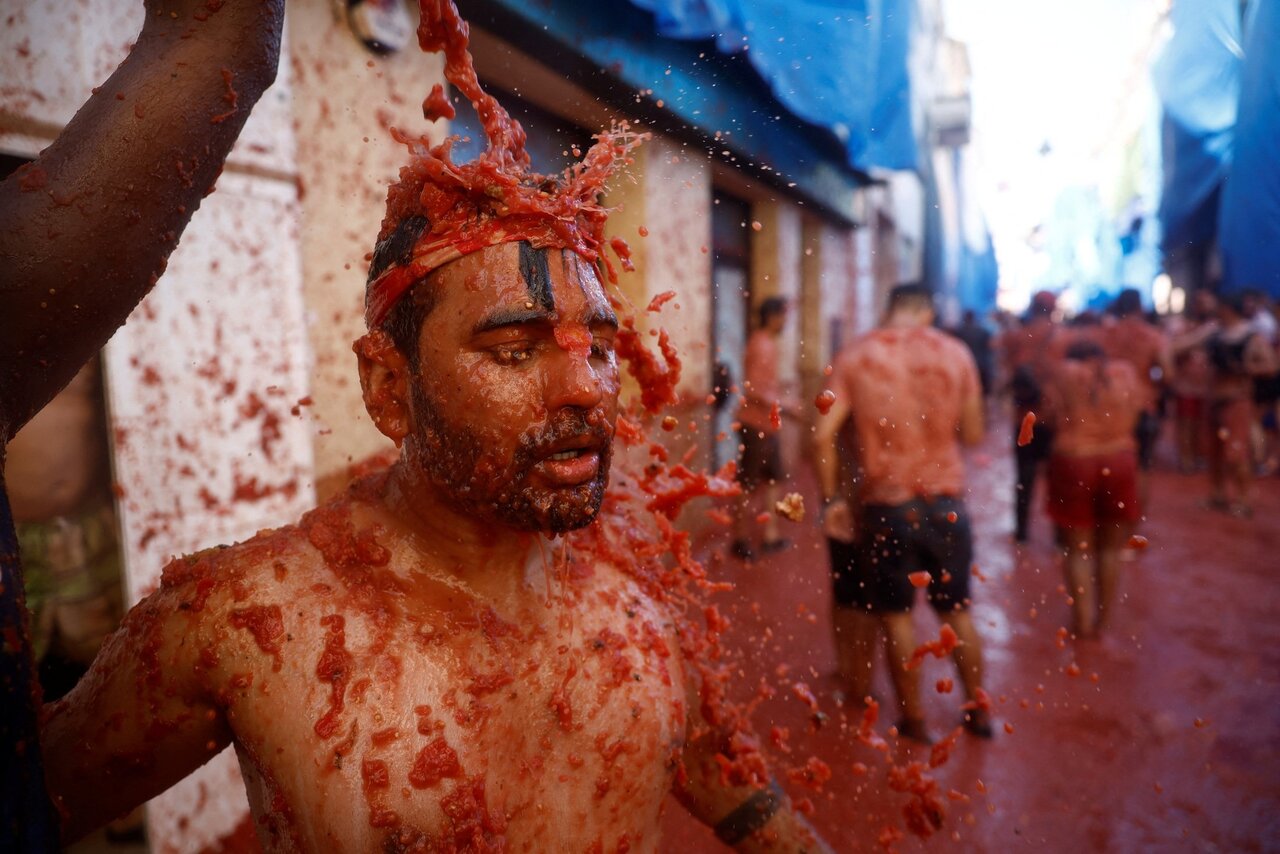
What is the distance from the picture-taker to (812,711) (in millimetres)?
4172

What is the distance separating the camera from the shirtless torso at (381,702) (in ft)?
3.95

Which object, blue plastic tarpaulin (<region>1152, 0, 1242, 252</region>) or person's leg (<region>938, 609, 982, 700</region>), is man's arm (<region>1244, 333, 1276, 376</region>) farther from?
person's leg (<region>938, 609, 982, 700</region>)

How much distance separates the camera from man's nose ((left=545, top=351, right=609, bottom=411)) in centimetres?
125

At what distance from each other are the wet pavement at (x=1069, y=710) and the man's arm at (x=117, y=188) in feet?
9.35

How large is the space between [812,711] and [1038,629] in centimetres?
244

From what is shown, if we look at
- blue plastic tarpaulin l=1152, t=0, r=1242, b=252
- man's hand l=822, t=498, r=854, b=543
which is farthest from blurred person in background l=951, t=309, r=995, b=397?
man's hand l=822, t=498, r=854, b=543

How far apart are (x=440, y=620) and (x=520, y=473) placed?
34 centimetres

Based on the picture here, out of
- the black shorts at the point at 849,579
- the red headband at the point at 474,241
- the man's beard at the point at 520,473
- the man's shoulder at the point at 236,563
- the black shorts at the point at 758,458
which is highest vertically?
the red headband at the point at 474,241

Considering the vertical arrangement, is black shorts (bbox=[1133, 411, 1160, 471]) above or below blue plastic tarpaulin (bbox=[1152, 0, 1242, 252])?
below

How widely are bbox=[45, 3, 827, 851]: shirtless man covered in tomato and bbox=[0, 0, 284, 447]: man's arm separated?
36 cm

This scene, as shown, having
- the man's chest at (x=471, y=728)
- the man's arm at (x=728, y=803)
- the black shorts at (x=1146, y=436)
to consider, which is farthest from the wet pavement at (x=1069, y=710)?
the man's chest at (x=471, y=728)

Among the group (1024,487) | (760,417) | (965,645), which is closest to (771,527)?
(760,417)

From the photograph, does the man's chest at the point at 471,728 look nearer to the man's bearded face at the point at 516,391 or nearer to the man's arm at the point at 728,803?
the man's arm at the point at 728,803

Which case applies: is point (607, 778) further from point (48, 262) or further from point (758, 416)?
point (758, 416)
